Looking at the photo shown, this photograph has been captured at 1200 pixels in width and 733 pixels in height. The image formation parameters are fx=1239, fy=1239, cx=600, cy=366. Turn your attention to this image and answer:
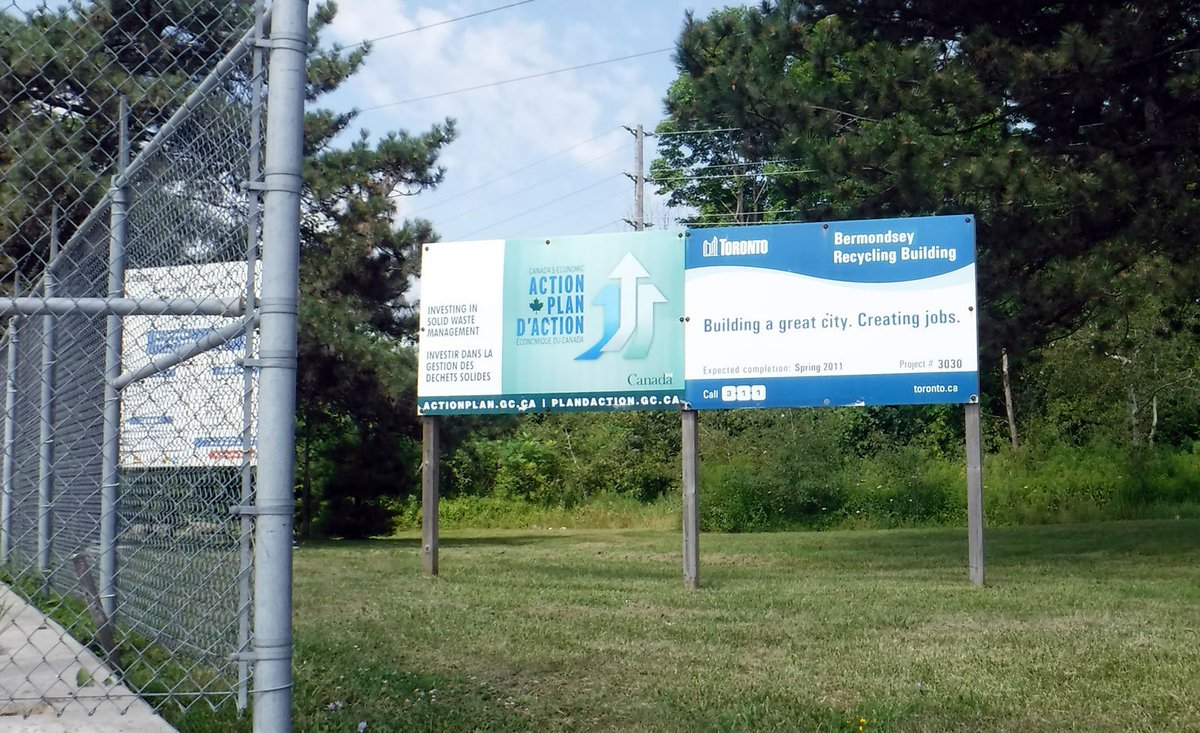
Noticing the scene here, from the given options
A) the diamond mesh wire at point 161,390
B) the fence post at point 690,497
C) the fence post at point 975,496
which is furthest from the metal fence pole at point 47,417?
Result: the fence post at point 975,496

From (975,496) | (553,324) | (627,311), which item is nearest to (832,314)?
(627,311)

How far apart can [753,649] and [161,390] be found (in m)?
3.50

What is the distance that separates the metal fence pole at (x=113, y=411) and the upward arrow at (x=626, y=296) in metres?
6.21

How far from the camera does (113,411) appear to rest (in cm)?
507

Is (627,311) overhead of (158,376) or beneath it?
overhead

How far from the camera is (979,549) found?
34.9ft

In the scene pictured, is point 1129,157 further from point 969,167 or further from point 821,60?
point 821,60

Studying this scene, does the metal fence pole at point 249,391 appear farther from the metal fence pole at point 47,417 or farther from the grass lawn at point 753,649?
the grass lawn at point 753,649

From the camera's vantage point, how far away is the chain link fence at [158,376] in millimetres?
3893

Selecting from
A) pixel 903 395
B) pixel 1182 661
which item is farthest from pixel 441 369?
pixel 1182 661

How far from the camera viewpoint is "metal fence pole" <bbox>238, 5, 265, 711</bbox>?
3.71 metres

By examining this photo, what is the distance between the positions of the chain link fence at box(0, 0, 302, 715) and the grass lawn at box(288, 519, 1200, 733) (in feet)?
2.62

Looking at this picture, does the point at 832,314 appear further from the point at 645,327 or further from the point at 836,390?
the point at 645,327

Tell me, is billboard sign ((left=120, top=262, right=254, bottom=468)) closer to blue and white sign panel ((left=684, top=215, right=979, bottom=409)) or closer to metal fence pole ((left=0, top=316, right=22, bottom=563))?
metal fence pole ((left=0, top=316, right=22, bottom=563))
